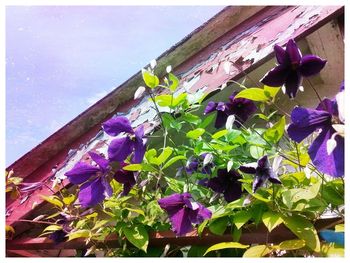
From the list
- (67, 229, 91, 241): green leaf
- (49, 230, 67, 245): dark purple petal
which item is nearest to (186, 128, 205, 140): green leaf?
(67, 229, 91, 241): green leaf

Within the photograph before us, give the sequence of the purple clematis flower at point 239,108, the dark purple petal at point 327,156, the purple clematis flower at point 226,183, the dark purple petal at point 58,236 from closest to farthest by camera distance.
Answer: the dark purple petal at point 327,156 < the purple clematis flower at point 226,183 < the purple clematis flower at point 239,108 < the dark purple petal at point 58,236

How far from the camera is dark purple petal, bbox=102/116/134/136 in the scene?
86cm

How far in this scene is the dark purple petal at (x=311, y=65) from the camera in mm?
683

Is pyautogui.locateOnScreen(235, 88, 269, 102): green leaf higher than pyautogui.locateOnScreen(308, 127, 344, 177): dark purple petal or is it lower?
higher

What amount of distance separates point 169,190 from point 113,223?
205mm

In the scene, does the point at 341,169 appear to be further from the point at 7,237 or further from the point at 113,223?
the point at 7,237

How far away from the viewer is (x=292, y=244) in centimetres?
65

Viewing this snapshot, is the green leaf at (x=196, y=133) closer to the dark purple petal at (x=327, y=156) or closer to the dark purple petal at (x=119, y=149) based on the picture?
the dark purple petal at (x=119, y=149)

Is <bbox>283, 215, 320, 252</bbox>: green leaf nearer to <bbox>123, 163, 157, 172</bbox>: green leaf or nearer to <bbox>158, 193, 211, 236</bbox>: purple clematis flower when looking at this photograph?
<bbox>158, 193, 211, 236</bbox>: purple clematis flower

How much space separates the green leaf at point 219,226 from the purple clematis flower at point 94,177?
0.87 feet

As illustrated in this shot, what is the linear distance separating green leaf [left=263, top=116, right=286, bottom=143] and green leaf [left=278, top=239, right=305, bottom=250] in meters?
0.21

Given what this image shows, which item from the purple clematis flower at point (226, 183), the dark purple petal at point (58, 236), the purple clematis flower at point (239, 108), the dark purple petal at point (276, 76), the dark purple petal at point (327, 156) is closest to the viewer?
the dark purple petal at point (327, 156)

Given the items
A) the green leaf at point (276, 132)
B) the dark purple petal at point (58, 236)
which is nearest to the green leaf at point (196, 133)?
the green leaf at point (276, 132)

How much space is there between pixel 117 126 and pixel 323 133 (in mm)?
473
